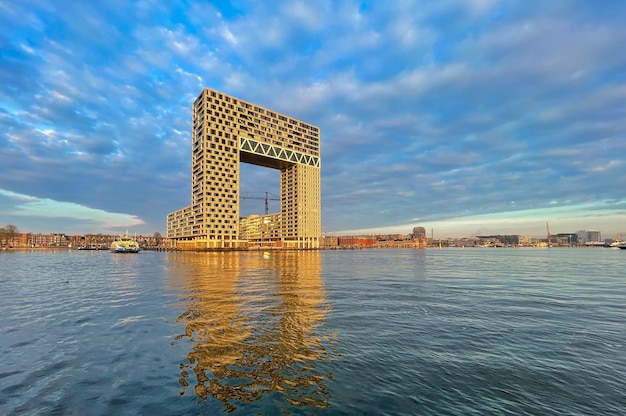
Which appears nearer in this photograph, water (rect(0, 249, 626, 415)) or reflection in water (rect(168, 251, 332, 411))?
water (rect(0, 249, 626, 415))

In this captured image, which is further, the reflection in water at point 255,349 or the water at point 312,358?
the reflection in water at point 255,349

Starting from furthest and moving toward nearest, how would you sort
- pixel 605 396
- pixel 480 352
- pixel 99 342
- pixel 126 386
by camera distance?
1. pixel 99 342
2. pixel 480 352
3. pixel 126 386
4. pixel 605 396

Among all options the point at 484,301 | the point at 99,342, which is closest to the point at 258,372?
the point at 99,342

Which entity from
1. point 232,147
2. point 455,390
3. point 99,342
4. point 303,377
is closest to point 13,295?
point 99,342

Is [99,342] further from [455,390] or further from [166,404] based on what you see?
[455,390]

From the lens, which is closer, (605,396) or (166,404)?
(166,404)

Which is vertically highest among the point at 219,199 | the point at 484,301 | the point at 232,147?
the point at 232,147

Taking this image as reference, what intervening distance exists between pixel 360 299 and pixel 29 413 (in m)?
18.9

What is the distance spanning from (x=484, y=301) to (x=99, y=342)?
23.8m

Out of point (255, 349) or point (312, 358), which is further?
point (255, 349)

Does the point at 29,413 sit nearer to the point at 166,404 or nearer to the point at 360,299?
the point at 166,404

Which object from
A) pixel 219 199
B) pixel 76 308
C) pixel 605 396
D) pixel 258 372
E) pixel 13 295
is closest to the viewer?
pixel 605 396

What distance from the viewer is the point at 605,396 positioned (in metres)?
8.57

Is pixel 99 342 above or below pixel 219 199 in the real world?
below
